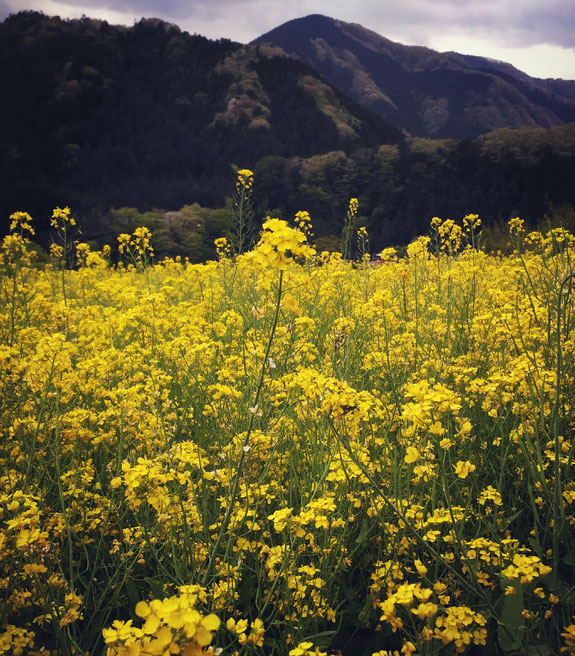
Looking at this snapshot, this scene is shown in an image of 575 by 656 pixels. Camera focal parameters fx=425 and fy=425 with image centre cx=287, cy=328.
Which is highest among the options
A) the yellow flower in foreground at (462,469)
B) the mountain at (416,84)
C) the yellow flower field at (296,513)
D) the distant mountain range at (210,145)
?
the mountain at (416,84)

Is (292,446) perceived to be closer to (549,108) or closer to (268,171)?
(268,171)

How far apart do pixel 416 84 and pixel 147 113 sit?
61.5 m

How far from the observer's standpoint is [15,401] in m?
2.60

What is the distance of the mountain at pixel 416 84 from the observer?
60250mm

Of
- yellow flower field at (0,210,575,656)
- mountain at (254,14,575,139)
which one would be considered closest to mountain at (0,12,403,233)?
yellow flower field at (0,210,575,656)

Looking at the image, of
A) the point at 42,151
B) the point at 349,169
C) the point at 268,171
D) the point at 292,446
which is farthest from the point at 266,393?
the point at 42,151

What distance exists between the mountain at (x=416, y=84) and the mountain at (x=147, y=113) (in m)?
31.9

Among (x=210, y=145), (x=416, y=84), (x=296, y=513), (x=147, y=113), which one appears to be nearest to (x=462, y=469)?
(x=296, y=513)

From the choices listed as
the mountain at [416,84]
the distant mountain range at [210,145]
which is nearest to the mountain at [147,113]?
the distant mountain range at [210,145]

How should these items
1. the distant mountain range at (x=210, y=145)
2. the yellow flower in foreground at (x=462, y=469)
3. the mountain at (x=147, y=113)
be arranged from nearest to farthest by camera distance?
1. the yellow flower in foreground at (x=462, y=469)
2. the distant mountain range at (x=210, y=145)
3. the mountain at (x=147, y=113)

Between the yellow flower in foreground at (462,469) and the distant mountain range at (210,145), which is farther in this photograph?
the distant mountain range at (210,145)

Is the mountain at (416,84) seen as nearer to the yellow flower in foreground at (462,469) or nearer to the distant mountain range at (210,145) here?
the distant mountain range at (210,145)

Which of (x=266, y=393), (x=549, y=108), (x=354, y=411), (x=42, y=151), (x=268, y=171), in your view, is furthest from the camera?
(x=549, y=108)

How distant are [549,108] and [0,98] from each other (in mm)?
75857
